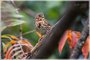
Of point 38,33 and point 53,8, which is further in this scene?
point 53,8

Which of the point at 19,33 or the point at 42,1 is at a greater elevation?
the point at 42,1

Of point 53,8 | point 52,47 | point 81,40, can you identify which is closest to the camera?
point 52,47

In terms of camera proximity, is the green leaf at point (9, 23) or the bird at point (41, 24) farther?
the green leaf at point (9, 23)

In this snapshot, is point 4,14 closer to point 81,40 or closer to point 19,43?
point 19,43

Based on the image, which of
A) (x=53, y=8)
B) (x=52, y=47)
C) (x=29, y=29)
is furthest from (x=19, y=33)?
(x=52, y=47)

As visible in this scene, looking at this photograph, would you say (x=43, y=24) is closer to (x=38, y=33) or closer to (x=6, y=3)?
(x=38, y=33)

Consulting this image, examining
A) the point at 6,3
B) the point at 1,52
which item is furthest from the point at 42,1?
the point at 1,52

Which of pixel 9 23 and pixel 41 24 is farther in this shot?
pixel 9 23

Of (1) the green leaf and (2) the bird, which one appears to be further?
(1) the green leaf

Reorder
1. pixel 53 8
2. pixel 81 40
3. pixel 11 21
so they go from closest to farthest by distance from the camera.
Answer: pixel 81 40
pixel 11 21
pixel 53 8
